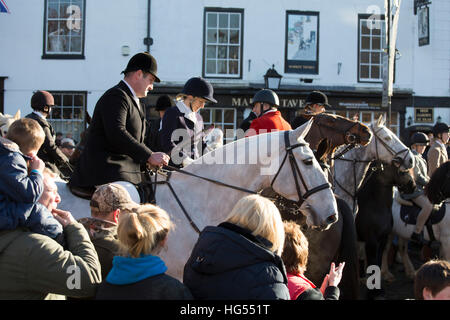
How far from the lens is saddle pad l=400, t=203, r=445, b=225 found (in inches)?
274

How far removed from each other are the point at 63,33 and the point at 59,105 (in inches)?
87.8

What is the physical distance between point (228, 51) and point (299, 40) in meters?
2.23

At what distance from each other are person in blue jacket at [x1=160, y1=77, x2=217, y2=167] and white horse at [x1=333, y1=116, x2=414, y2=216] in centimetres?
222

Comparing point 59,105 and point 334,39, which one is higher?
point 334,39

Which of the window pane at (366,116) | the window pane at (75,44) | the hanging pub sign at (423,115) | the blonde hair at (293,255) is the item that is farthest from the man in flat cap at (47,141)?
the hanging pub sign at (423,115)

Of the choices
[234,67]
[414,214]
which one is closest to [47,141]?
[414,214]

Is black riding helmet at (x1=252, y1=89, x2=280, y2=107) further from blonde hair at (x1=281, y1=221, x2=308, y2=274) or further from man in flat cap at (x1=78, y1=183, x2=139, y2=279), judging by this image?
man in flat cap at (x1=78, y1=183, x2=139, y2=279)

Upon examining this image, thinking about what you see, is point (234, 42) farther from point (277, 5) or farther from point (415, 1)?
point (415, 1)

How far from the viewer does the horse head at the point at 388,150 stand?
6390 millimetres

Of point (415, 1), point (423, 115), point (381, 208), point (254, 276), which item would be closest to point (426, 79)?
point (423, 115)

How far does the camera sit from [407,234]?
7.78 meters

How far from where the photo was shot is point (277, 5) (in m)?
15.8

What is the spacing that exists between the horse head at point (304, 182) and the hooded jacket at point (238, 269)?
1307mm

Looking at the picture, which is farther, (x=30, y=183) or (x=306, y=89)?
(x=306, y=89)
